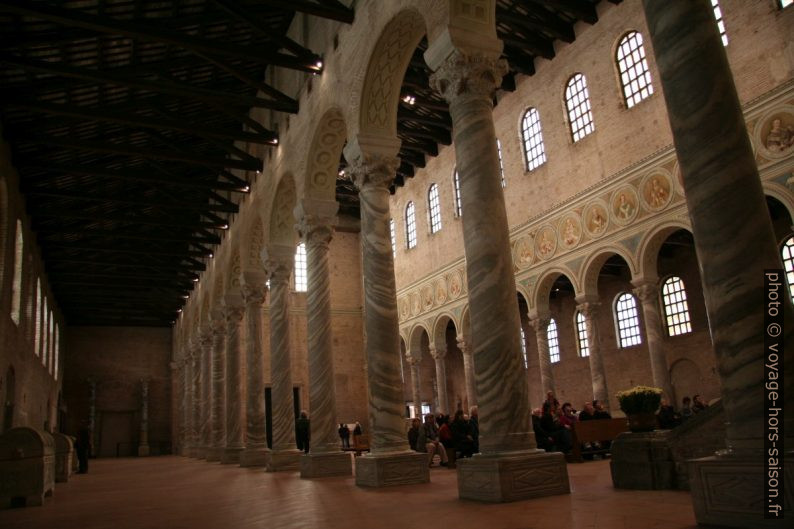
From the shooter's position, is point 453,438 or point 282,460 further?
point 282,460

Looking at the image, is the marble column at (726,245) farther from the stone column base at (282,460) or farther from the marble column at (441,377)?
the marble column at (441,377)

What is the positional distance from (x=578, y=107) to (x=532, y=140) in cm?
218

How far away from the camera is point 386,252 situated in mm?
10539

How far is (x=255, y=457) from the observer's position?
16953 mm

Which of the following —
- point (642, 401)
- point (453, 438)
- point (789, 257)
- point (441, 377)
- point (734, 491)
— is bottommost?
point (734, 491)

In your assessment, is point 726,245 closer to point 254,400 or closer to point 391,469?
point 391,469

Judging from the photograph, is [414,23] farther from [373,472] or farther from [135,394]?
[135,394]

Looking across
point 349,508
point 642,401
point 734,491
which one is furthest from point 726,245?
point 349,508

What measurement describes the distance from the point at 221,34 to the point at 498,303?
1228 cm

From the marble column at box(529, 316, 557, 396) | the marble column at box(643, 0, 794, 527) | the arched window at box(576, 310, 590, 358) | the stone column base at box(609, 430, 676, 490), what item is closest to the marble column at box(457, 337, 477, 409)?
the marble column at box(529, 316, 557, 396)

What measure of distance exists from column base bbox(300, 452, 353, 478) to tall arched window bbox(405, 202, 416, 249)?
53.1 ft

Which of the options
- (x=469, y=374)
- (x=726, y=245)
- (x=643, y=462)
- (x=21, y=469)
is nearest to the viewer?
(x=726, y=245)

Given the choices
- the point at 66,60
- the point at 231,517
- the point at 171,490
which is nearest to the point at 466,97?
the point at 231,517

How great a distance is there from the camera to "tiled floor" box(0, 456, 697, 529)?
5.28 metres
